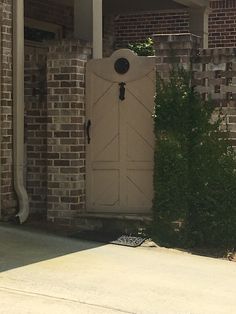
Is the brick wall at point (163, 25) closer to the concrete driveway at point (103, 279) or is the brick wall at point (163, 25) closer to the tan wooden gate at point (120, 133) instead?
the tan wooden gate at point (120, 133)

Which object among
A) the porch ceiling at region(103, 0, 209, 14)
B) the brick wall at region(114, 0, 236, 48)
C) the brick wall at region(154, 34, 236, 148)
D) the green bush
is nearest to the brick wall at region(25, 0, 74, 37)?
the porch ceiling at region(103, 0, 209, 14)

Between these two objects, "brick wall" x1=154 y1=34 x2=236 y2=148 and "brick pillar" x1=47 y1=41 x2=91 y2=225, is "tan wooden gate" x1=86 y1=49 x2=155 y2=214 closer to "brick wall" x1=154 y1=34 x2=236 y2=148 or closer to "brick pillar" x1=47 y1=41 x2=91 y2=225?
"brick pillar" x1=47 y1=41 x2=91 y2=225

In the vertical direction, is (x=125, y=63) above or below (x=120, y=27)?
below

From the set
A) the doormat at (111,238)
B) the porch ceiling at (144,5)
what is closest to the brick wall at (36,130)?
the doormat at (111,238)

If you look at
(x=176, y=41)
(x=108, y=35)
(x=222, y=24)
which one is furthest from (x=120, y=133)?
(x=222, y=24)

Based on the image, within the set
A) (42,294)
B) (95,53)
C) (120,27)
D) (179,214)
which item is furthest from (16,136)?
(120,27)

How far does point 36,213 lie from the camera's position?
333 inches

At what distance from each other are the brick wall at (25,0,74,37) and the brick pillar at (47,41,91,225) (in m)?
3.99

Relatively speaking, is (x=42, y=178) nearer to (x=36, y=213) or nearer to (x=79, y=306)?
(x=36, y=213)

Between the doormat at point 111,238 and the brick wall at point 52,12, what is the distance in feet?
17.7

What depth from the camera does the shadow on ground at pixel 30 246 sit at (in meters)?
6.27

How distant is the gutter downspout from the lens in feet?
26.2

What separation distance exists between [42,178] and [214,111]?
2405 millimetres

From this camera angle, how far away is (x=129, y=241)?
24.6ft
